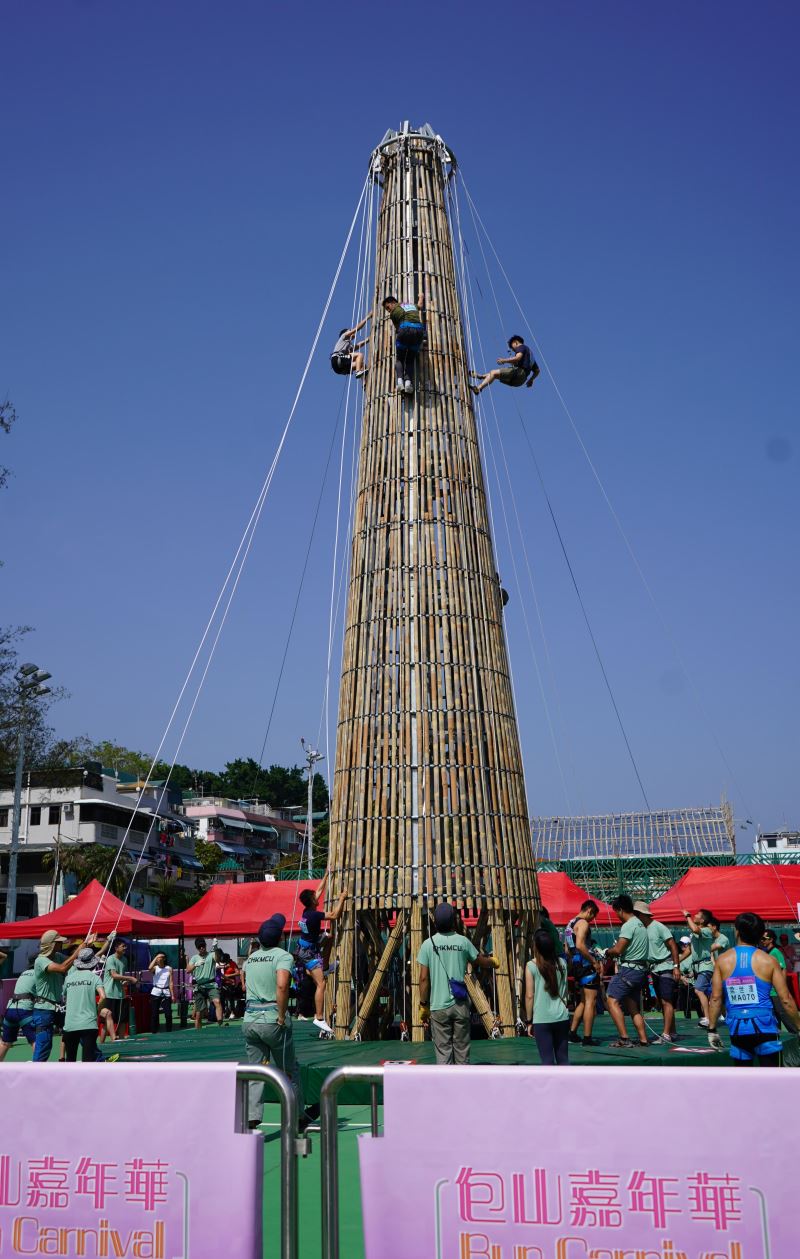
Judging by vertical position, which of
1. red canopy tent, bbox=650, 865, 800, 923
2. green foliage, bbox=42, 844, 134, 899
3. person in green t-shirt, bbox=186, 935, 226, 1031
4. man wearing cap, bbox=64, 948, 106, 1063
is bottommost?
man wearing cap, bbox=64, 948, 106, 1063

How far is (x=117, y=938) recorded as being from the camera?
19.4 meters

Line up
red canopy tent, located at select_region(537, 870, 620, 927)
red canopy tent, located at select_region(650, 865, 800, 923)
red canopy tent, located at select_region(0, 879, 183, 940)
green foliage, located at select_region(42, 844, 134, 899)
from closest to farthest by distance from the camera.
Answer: red canopy tent, located at select_region(650, 865, 800, 923), red canopy tent, located at select_region(0, 879, 183, 940), red canopy tent, located at select_region(537, 870, 620, 927), green foliage, located at select_region(42, 844, 134, 899)

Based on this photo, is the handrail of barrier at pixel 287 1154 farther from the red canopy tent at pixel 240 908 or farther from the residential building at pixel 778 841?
the residential building at pixel 778 841

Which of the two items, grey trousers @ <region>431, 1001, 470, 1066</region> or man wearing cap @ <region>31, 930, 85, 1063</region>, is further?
man wearing cap @ <region>31, 930, 85, 1063</region>

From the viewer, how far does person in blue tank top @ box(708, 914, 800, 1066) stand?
6.71 m

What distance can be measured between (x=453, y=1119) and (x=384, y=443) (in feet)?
34.4

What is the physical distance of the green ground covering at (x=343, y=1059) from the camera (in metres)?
5.37

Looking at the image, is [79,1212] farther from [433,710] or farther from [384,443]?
[384,443]

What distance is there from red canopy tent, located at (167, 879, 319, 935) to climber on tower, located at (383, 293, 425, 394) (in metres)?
12.3

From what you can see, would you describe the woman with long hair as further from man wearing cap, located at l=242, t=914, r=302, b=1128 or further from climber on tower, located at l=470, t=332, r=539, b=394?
climber on tower, located at l=470, t=332, r=539, b=394

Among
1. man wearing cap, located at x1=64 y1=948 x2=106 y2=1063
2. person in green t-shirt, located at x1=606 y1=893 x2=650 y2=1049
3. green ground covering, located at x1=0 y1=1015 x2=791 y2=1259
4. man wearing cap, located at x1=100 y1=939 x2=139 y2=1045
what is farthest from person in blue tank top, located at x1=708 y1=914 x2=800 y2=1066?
man wearing cap, located at x1=100 y1=939 x2=139 y2=1045

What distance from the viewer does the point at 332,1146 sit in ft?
12.9

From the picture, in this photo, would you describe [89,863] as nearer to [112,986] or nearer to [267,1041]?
[112,986]

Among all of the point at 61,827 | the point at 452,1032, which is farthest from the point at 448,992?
the point at 61,827
